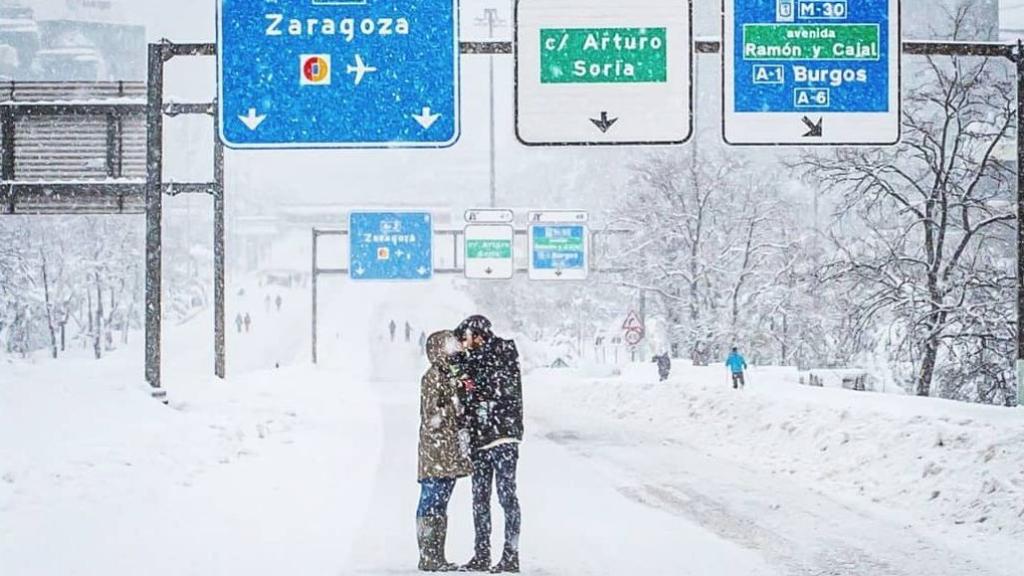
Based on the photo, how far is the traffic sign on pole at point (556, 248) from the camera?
1425 inches

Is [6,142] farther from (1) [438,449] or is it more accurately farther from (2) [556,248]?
(2) [556,248]

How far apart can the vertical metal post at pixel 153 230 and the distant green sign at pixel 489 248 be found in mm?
17236

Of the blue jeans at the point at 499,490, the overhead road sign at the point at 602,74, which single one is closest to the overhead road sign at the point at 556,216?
the overhead road sign at the point at 602,74

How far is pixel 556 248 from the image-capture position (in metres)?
36.3

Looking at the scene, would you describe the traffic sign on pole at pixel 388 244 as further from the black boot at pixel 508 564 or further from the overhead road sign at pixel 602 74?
the black boot at pixel 508 564

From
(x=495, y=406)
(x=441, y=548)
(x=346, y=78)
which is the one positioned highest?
(x=346, y=78)

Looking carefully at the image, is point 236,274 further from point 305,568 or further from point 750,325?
point 305,568

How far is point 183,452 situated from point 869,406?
10452 mm

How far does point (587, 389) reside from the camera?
36688mm

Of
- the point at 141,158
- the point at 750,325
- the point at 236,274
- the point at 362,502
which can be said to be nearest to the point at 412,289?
the point at 236,274

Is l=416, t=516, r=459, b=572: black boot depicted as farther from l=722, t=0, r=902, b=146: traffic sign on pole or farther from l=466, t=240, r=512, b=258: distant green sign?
l=466, t=240, r=512, b=258: distant green sign

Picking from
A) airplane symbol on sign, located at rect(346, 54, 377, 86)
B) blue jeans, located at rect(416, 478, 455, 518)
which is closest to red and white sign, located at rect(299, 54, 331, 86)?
Answer: airplane symbol on sign, located at rect(346, 54, 377, 86)

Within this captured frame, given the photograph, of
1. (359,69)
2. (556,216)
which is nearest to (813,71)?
(359,69)

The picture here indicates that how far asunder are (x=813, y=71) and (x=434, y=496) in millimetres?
6461
